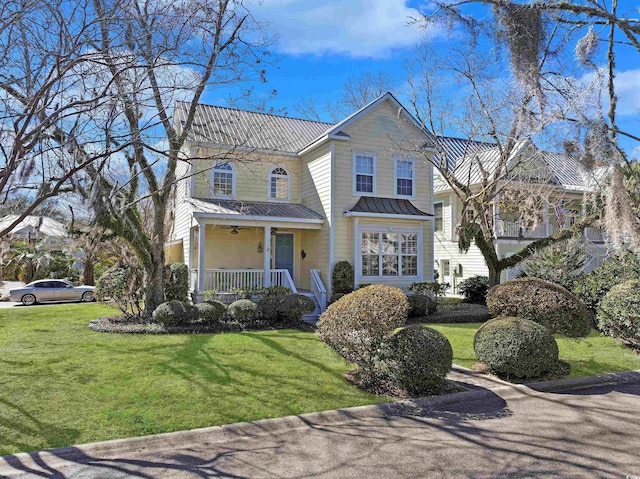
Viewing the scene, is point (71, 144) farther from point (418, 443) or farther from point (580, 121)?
point (580, 121)

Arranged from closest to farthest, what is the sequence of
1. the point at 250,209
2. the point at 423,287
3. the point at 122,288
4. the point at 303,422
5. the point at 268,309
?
the point at 303,422 → the point at 268,309 → the point at 122,288 → the point at 250,209 → the point at 423,287

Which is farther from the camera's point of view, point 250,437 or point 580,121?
point 580,121

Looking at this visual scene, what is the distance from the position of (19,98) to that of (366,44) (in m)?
8.16

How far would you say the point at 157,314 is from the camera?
11.7 metres

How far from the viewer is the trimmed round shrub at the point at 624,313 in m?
10.1

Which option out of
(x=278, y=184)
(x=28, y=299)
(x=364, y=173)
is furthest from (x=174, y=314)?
(x=28, y=299)

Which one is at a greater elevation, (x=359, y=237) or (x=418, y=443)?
(x=359, y=237)

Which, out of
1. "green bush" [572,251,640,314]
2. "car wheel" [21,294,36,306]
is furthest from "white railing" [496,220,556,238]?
"car wheel" [21,294,36,306]

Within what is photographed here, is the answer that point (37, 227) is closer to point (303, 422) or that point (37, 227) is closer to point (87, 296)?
point (303, 422)

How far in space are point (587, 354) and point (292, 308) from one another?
7.54m

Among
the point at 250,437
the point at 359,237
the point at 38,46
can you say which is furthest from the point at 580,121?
the point at 359,237

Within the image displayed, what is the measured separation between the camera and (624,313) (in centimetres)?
1023

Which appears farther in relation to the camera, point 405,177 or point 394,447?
point 405,177

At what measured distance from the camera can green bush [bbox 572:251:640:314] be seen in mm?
12258
